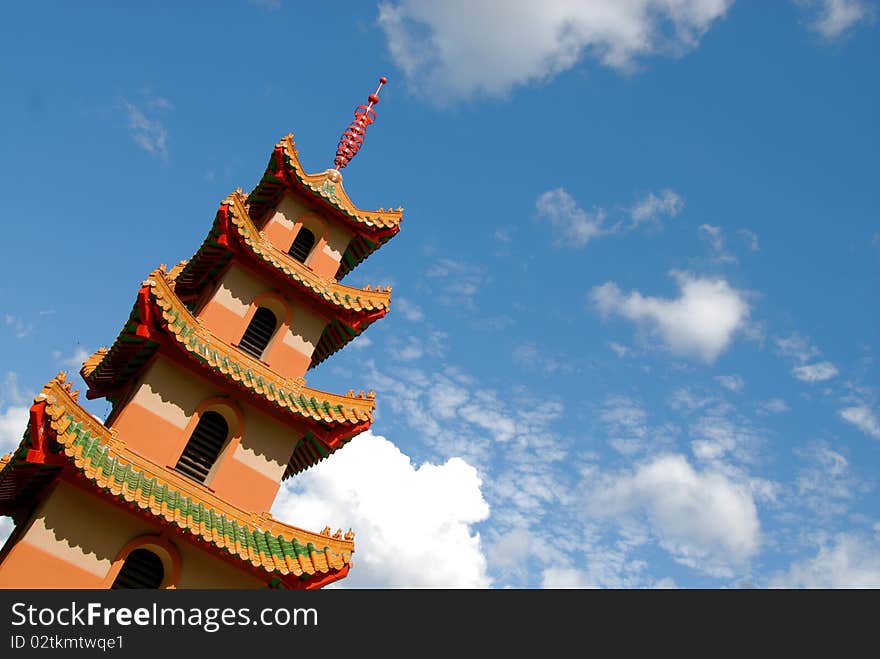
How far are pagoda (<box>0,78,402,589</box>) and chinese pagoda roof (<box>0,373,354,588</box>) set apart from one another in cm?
4

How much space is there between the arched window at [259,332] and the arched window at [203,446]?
Result: 236cm

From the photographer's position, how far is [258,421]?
703 inches

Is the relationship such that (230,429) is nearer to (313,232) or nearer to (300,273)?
(300,273)

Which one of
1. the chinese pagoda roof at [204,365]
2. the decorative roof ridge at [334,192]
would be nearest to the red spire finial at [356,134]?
the decorative roof ridge at [334,192]

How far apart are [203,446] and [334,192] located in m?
10.2

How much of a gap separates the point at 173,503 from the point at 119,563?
1.55 m

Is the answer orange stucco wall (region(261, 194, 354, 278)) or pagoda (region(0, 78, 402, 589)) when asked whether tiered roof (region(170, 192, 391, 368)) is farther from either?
orange stucco wall (region(261, 194, 354, 278))

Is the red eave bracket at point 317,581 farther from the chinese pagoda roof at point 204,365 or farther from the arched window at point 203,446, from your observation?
the chinese pagoda roof at point 204,365

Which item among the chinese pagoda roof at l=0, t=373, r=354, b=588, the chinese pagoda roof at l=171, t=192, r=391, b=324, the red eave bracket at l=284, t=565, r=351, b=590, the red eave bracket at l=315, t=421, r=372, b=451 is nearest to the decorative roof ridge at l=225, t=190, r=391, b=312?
the chinese pagoda roof at l=171, t=192, r=391, b=324

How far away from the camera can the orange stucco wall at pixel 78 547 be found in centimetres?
1308
